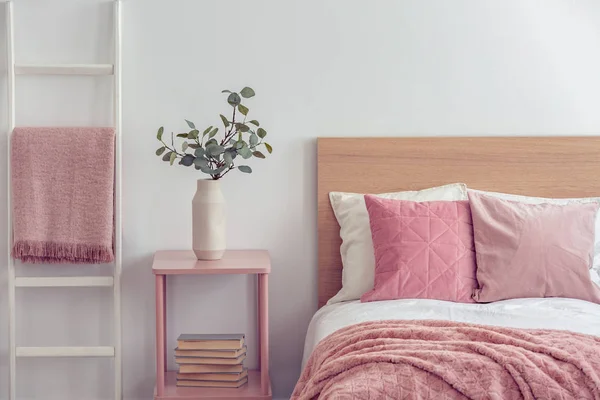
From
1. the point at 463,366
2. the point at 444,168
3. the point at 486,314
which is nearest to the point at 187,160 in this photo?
the point at 444,168

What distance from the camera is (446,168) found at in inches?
116

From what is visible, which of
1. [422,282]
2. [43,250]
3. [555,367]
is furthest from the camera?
[43,250]

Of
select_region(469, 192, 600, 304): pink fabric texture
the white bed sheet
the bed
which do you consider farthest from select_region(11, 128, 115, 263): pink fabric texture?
select_region(469, 192, 600, 304): pink fabric texture

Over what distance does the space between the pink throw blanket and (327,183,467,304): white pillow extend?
81cm

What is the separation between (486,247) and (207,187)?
3.25 ft

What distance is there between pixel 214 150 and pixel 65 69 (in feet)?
2.23

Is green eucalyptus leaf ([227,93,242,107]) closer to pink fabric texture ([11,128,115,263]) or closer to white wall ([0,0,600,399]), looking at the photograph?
white wall ([0,0,600,399])

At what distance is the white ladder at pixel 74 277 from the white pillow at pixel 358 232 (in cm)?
81

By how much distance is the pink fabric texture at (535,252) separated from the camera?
254cm

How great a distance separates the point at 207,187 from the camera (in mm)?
2691

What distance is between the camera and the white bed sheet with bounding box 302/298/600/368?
2213mm

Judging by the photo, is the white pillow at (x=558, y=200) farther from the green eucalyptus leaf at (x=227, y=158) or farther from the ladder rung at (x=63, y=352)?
the ladder rung at (x=63, y=352)

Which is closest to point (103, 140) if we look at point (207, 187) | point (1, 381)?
point (207, 187)

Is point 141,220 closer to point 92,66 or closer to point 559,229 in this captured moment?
point 92,66
